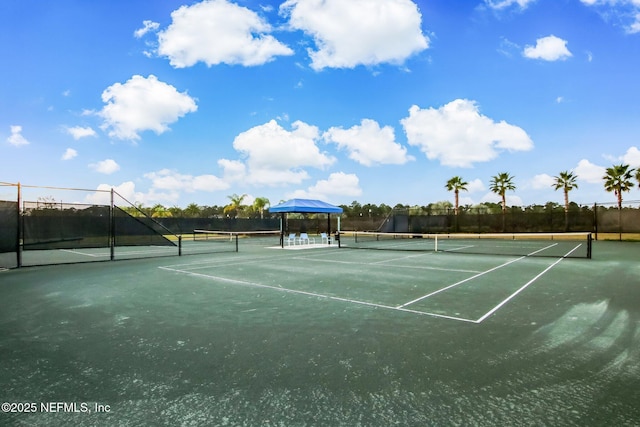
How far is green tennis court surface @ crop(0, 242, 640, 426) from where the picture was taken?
8.94 feet

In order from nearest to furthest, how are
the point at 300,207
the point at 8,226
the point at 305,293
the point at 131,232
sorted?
the point at 305,293 < the point at 8,226 < the point at 300,207 < the point at 131,232

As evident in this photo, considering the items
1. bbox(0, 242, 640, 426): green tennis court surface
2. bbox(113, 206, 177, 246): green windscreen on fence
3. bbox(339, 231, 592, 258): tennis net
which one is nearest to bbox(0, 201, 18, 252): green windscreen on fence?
bbox(0, 242, 640, 426): green tennis court surface

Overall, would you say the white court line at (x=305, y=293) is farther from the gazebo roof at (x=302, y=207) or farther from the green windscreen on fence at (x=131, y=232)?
the green windscreen on fence at (x=131, y=232)

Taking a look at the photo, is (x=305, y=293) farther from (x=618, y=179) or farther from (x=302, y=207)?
(x=618, y=179)

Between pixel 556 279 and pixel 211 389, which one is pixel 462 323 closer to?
pixel 211 389

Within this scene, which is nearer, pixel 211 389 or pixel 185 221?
pixel 211 389

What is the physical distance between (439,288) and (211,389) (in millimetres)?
5827

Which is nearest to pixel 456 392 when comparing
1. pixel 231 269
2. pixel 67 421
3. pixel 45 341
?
pixel 67 421

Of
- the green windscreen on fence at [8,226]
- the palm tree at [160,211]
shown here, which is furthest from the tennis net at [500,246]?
the palm tree at [160,211]

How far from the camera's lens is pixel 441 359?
12.2 feet

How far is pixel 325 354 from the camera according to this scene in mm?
3887

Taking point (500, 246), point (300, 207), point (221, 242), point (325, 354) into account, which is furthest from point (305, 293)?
point (221, 242)

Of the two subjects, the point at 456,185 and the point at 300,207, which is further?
the point at 456,185

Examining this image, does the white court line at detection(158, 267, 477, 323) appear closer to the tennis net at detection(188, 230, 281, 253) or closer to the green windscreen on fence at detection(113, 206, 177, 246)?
the tennis net at detection(188, 230, 281, 253)
